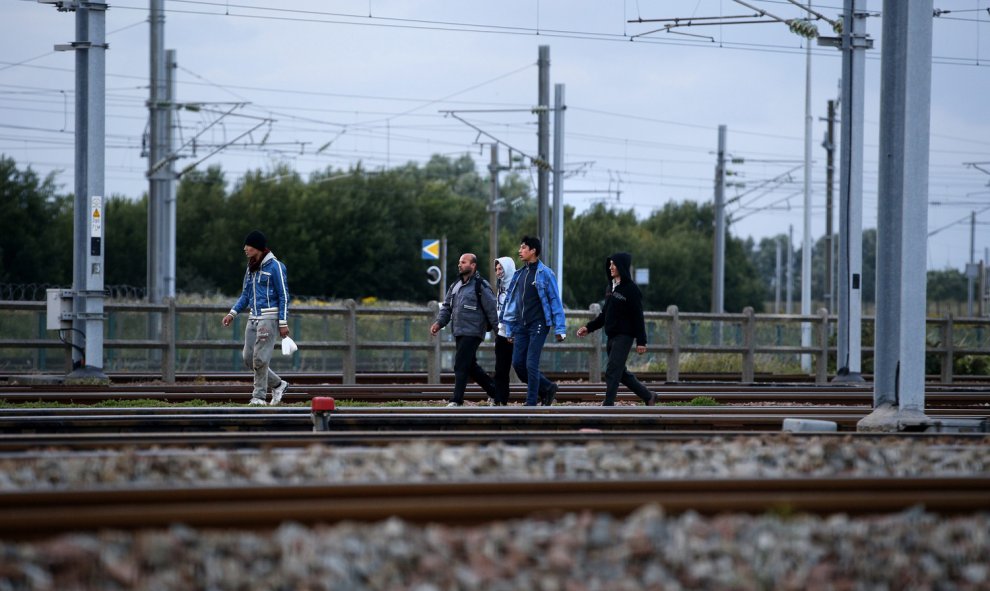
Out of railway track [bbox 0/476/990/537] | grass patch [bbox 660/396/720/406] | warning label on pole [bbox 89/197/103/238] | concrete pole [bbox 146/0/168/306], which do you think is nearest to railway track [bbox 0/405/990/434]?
grass patch [bbox 660/396/720/406]

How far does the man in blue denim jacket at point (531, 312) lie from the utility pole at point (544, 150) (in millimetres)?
17408

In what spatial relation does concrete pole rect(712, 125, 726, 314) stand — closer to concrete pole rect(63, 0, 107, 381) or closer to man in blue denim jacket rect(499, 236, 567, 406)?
concrete pole rect(63, 0, 107, 381)

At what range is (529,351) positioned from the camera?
45.6ft

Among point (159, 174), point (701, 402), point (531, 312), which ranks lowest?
point (701, 402)

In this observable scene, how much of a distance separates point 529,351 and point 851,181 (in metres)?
9.67

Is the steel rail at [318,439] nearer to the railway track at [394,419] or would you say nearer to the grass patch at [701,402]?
the railway track at [394,419]

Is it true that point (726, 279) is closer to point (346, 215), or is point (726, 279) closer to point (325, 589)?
point (346, 215)

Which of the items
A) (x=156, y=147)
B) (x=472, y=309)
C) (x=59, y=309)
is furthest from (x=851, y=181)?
(x=156, y=147)

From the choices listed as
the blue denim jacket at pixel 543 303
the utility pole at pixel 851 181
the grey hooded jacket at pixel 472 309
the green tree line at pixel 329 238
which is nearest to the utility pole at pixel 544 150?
the utility pole at pixel 851 181

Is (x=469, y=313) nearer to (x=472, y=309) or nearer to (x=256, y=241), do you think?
(x=472, y=309)

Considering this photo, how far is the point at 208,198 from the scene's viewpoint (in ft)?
198

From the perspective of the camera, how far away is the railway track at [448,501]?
226 inches

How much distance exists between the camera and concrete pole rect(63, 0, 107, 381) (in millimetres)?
18203

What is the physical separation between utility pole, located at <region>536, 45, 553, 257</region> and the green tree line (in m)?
16.4
